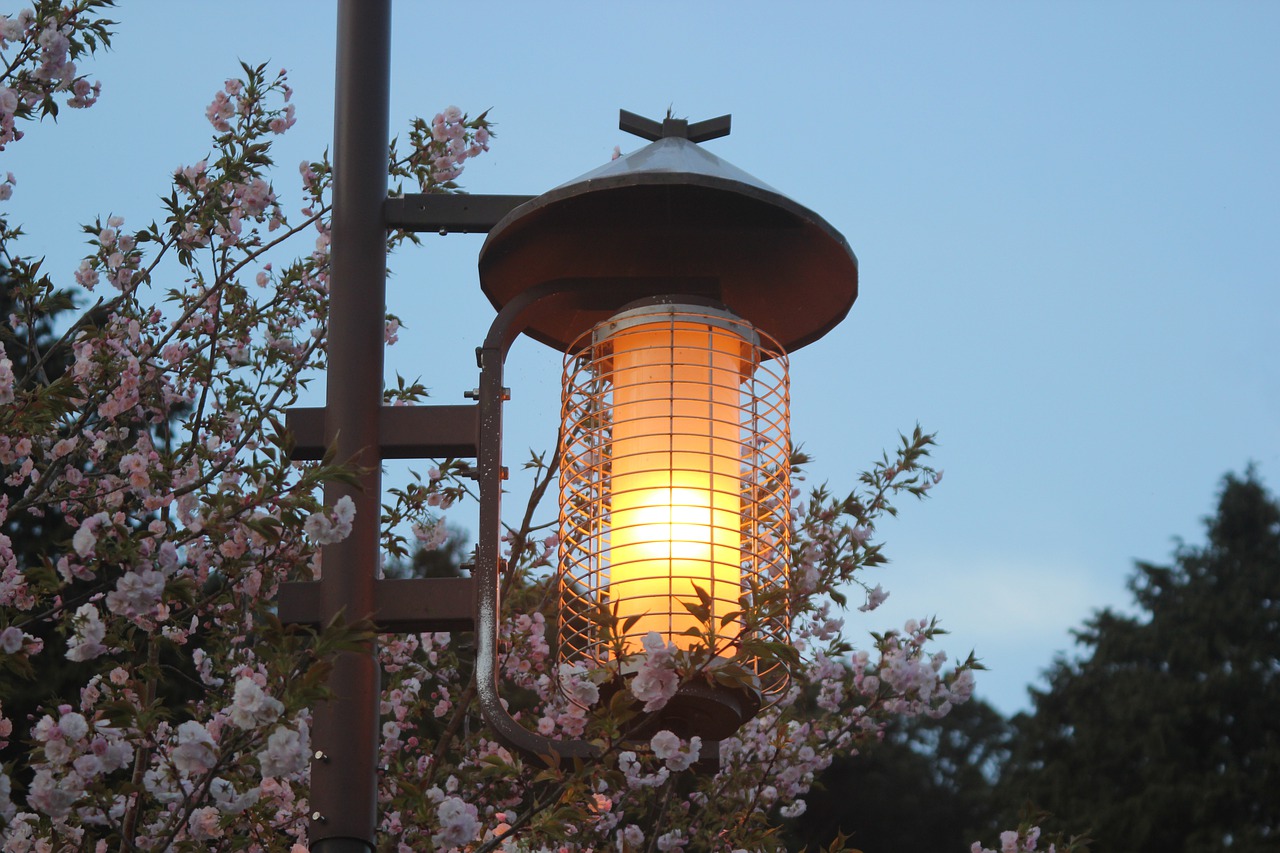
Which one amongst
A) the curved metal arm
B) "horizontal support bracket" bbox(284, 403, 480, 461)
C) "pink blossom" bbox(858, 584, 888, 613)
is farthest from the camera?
"pink blossom" bbox(858, 584, 888, 613)

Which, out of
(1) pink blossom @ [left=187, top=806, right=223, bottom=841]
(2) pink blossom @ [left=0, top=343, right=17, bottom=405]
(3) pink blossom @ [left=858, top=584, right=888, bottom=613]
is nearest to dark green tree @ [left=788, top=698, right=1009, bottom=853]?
(3) pink blossom @ [left=858, top=584, right=888, bottom=613]

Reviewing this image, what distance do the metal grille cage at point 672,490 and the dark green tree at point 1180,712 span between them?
19.8 meters

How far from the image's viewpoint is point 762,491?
8.38 ft

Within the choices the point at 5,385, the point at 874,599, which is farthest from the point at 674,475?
the point at 874,599

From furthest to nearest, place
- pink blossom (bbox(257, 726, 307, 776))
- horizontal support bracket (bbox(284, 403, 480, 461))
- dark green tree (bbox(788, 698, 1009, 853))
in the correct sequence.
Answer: dark green tree (bbox(788, 698, 1009, 853)) < horizontal support bracket (bbox(284, 403, 480, 461)) < pink blossom (bbox(257, 726, 307, 776))

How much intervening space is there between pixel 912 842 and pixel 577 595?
76.4 ft

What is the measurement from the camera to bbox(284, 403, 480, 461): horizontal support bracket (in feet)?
8.79

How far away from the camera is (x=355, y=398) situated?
268 centimetres

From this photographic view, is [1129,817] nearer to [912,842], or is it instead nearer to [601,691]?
[912,842]

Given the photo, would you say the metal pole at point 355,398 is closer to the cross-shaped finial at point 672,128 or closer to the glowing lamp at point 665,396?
the glowing lamp at point 665,396

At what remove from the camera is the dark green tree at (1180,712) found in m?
21.9

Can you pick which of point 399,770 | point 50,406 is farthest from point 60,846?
point 399,770

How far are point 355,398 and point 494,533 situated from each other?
37 cm

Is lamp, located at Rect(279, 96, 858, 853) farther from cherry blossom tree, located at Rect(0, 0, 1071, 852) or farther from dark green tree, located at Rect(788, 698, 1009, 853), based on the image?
dark green tree, located at Rect(788, 698, 1009, 853)
